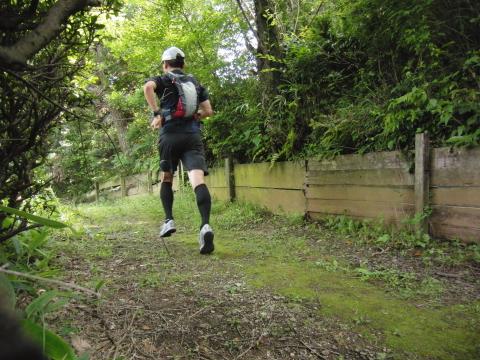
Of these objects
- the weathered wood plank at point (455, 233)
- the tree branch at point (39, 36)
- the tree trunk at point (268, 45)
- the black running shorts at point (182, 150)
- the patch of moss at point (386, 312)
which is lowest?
the patch of moss at point (386, 312)

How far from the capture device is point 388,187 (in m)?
3.56

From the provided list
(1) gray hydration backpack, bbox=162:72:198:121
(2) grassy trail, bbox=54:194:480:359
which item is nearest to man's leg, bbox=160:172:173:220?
(2) grassy trail, bbox=54:194:480:359

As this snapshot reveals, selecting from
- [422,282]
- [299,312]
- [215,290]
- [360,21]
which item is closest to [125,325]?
[215,290]

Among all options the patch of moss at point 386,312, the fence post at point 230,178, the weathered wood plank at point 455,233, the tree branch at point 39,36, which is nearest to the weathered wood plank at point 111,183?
the fence post at point 230,178

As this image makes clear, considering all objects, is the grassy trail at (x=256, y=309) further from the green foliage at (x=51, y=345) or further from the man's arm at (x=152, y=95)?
the man's arm at (x=152, y=95)

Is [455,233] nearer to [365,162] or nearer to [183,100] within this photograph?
[365,162]

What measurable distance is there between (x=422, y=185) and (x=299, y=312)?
194 cm

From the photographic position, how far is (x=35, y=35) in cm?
132

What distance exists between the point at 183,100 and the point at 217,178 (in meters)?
3.70

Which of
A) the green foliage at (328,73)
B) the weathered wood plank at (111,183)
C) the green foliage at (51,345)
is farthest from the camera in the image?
the weathered wood plank at (111,183)

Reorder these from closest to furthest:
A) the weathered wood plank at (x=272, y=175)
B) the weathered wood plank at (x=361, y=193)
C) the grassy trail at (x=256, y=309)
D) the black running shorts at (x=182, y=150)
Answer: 1. the grassy trail at (x=256, y=309)
2. the weathered wood plank at (x=361, y=193)
3. the black running shorts at (x=182, y=150)
4. the weathered wood plank at (x=272, y=175)

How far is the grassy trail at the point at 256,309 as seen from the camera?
1590 mm

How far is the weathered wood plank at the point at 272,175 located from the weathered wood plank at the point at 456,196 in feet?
5.70

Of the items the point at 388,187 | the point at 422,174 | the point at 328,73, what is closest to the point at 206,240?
the point at 388,187
